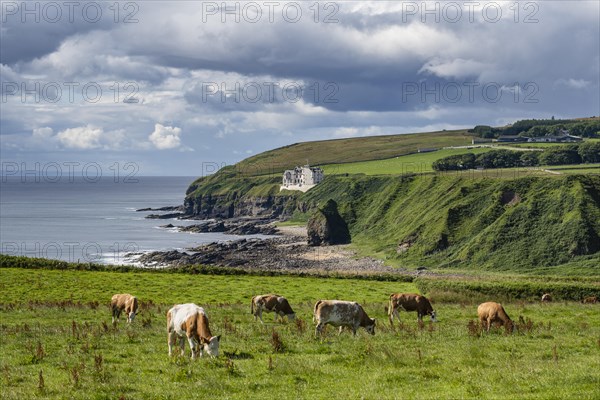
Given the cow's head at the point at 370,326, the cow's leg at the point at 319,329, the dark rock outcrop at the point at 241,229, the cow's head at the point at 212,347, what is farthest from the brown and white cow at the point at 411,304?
the dark rock outcrop at the point at 241,229

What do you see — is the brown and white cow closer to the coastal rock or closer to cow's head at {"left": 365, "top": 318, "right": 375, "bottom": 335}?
cow's head at {"left": 365, "top": 318, "right": 375, "bottom": 335}

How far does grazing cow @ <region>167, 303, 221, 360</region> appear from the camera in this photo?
2067 cm

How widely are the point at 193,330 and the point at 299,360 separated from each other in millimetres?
3905

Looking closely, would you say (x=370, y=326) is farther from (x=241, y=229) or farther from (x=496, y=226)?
(x=241, y=229)

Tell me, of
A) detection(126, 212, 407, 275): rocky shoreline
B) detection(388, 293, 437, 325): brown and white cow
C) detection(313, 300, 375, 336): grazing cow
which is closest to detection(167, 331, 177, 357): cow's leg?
detection(313, 300, 375, 336): grazing cow

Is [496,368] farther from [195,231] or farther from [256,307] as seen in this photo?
[195,231]

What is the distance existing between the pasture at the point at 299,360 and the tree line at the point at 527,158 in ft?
496

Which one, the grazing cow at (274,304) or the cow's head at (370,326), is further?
the grazing cow at (274,304)

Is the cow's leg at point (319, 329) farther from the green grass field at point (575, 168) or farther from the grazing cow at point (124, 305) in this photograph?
the green grass field at point (575, 168)

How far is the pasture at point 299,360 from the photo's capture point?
54.5ft

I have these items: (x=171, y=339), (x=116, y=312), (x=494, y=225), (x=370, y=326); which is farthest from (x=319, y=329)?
(x=494, y=225)

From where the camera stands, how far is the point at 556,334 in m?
27.6

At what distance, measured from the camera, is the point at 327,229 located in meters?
153

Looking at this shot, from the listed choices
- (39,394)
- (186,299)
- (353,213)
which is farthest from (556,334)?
(353,213)
